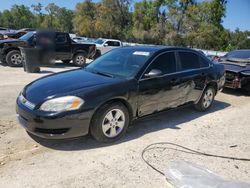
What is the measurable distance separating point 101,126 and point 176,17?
43.0 m

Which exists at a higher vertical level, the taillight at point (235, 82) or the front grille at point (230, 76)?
the front grille at point (230, 76)

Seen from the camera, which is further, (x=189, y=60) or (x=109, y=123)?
(x=189, y=60)

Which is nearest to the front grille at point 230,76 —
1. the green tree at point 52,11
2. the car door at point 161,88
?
the car door at point 161,88

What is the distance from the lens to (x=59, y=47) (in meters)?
13.9

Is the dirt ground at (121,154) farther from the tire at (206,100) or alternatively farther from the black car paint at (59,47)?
the black car paint at (59,47)

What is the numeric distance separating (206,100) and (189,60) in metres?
1.19

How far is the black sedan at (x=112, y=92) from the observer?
4.25 metres

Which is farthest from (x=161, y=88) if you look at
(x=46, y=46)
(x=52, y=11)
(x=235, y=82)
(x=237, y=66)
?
(x=52, y=11)

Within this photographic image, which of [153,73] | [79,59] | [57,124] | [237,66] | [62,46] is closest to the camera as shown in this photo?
[57,124]

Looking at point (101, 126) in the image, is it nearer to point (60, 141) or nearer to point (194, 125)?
point (60, 141)

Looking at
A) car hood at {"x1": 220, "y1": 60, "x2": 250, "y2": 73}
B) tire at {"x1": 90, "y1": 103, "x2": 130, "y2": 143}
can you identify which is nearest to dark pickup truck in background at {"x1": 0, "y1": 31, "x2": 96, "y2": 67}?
car hood at {"x1": 220, "y1": 60, "x2": 250, "y2": 73}

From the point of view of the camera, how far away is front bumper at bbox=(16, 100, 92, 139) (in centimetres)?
417

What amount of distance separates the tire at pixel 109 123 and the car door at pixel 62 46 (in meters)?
9.85

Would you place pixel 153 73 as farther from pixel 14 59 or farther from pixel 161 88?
pixel 14 59
